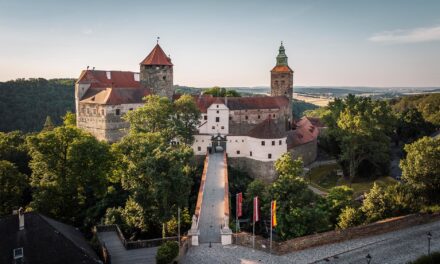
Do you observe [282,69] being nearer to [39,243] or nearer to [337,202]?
[337,202]

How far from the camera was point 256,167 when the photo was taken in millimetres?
42719

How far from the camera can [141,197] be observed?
26.4 m

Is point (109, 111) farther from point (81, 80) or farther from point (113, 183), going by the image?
point (113, 183)

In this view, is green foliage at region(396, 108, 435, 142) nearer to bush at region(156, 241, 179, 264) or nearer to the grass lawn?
the grass lawn

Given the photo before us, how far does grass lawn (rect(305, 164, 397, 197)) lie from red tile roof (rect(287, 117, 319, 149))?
403 centimetres

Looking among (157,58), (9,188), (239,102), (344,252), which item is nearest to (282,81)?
(239,102)

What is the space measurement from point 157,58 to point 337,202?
3293 centimetres

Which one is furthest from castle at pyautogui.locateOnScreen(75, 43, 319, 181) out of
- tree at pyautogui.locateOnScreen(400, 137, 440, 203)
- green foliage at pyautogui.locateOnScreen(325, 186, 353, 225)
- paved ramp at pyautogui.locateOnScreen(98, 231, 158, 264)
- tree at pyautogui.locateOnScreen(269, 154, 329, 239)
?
paved ramp at pyautogui.locateOnScreen(98, 231, 158, 264)

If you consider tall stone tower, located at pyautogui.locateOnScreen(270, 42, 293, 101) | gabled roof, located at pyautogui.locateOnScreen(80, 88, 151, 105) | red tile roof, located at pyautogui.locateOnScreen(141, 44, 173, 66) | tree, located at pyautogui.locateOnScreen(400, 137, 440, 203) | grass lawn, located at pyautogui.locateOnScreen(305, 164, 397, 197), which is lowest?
grass lawn, located at pyautogui.locateOnScreen(305, 164, 397, 197)

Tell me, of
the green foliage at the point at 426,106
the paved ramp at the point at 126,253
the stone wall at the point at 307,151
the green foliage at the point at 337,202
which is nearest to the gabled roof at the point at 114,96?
the stone wall at the point at 307,151

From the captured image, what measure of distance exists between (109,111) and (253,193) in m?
25.1

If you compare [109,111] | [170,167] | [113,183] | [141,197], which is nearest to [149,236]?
[141,197]

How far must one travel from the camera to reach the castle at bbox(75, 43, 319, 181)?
43.0m

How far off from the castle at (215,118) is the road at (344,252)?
18.6 m
